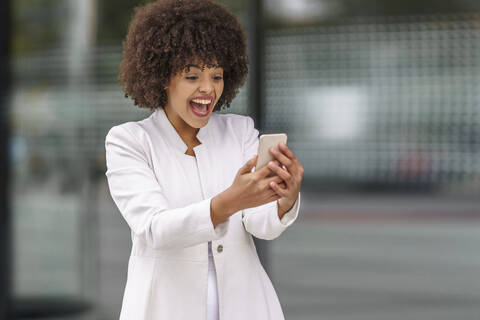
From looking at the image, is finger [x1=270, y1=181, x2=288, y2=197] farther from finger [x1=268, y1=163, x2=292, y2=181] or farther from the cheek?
the cheek

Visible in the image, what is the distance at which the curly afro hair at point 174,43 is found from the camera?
5.32ft

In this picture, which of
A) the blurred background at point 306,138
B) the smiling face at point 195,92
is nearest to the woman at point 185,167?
the smiling face at point 195,92

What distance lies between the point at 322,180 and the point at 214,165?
502cm

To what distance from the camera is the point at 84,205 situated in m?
4.68

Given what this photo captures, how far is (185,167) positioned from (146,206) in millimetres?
172

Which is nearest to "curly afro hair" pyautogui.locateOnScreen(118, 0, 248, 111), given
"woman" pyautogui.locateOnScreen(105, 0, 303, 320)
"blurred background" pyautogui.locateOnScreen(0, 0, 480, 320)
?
"woman" pyautogui.locateOnScreen(105, 0, 303, 320)

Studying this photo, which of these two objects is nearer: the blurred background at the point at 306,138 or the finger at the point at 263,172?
the finger at the point at 263,172

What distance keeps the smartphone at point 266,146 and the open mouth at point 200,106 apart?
0.79 ft

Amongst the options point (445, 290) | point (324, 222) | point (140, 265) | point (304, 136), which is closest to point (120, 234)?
point (304, 136)

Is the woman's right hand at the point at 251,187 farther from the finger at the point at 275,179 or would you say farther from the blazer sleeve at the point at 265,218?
the blazer sleeve at the point at 265,218

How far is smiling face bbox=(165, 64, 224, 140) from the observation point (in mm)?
1630

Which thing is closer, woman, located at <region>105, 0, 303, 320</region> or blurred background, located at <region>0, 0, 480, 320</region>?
woman, located at <region>105, 0, 303, 320</region>

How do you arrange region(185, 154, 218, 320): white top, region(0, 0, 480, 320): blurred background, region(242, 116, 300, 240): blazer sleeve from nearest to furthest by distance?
region(242, 116, 300, 240): blazer sleeve → region(185, 154, 218, 320): white top → region(0, 0, 480, 320): blurred background

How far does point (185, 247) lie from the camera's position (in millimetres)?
1575
